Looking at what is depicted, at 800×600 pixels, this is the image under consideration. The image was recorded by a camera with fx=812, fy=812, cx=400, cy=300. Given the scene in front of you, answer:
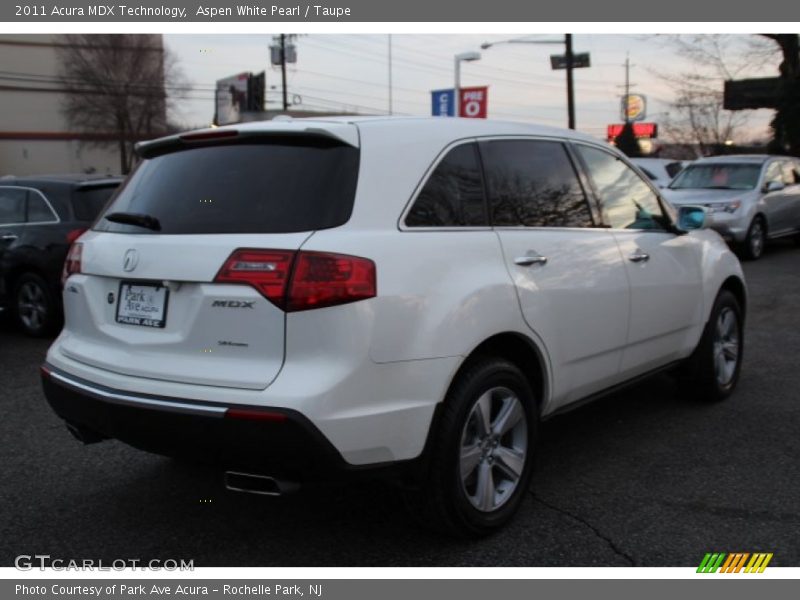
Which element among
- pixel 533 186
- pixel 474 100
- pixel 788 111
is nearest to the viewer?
pixel 533 186

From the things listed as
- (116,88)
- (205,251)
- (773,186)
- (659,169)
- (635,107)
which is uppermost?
(116,88)

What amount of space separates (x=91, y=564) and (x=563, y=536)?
1.92 meters

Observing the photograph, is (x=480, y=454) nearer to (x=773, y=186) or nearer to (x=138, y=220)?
(x=138, y=220)

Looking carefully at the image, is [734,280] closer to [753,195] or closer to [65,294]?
[65,294]

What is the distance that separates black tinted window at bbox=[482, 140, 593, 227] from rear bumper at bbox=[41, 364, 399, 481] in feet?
4.42

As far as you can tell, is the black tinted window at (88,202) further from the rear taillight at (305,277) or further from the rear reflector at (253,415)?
the rear reflector at (253,415)

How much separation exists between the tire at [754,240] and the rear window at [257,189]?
39.5 ft

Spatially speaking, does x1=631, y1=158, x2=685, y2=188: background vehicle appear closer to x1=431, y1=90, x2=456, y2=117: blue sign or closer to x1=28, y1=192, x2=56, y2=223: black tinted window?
x1=431, y1=90, x2=456, y2=117: blue sign

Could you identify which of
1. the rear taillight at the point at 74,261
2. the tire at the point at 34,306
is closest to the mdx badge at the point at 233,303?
the rear taillight at the point at 74,261

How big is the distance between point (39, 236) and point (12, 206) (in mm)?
554

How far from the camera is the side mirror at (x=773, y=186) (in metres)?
14.0

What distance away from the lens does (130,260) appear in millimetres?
3191

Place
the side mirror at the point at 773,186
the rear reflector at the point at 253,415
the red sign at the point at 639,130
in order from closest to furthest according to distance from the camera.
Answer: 1. the rear reflector at the point at 253,415
2. the side mirror at the point at 773,186
3. the red sign at the point at 639,130
